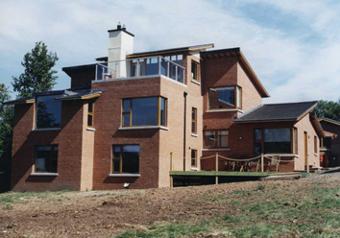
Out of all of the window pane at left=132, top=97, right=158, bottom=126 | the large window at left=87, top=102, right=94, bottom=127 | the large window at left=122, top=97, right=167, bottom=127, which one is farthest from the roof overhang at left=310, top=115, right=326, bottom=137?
the large window at left=87, top=102, right=94, bottom=127

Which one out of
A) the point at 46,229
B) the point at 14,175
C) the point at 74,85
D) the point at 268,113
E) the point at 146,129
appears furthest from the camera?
the point at 74,85

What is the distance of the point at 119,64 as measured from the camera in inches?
1382

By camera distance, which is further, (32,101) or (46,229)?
(32,101)

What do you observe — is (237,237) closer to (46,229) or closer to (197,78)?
(46,229)

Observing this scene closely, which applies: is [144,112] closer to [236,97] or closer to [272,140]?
[236,97]

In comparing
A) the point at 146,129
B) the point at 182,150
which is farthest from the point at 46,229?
the point at 182,150

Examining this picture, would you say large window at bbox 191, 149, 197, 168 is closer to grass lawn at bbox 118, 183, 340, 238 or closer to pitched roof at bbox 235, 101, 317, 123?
pitched roof at bbox 235, 101, 317, 123

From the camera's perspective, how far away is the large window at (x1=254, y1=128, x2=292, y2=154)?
3516 centimetres

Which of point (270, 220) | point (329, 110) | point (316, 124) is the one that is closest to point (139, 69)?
point (316, 124)

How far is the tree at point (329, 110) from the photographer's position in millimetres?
82625

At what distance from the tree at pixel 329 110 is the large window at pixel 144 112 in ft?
179

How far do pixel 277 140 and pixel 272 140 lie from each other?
32 centimetres

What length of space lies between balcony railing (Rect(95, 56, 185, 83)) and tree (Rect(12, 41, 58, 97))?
24.0m

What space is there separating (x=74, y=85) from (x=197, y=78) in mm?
9612
